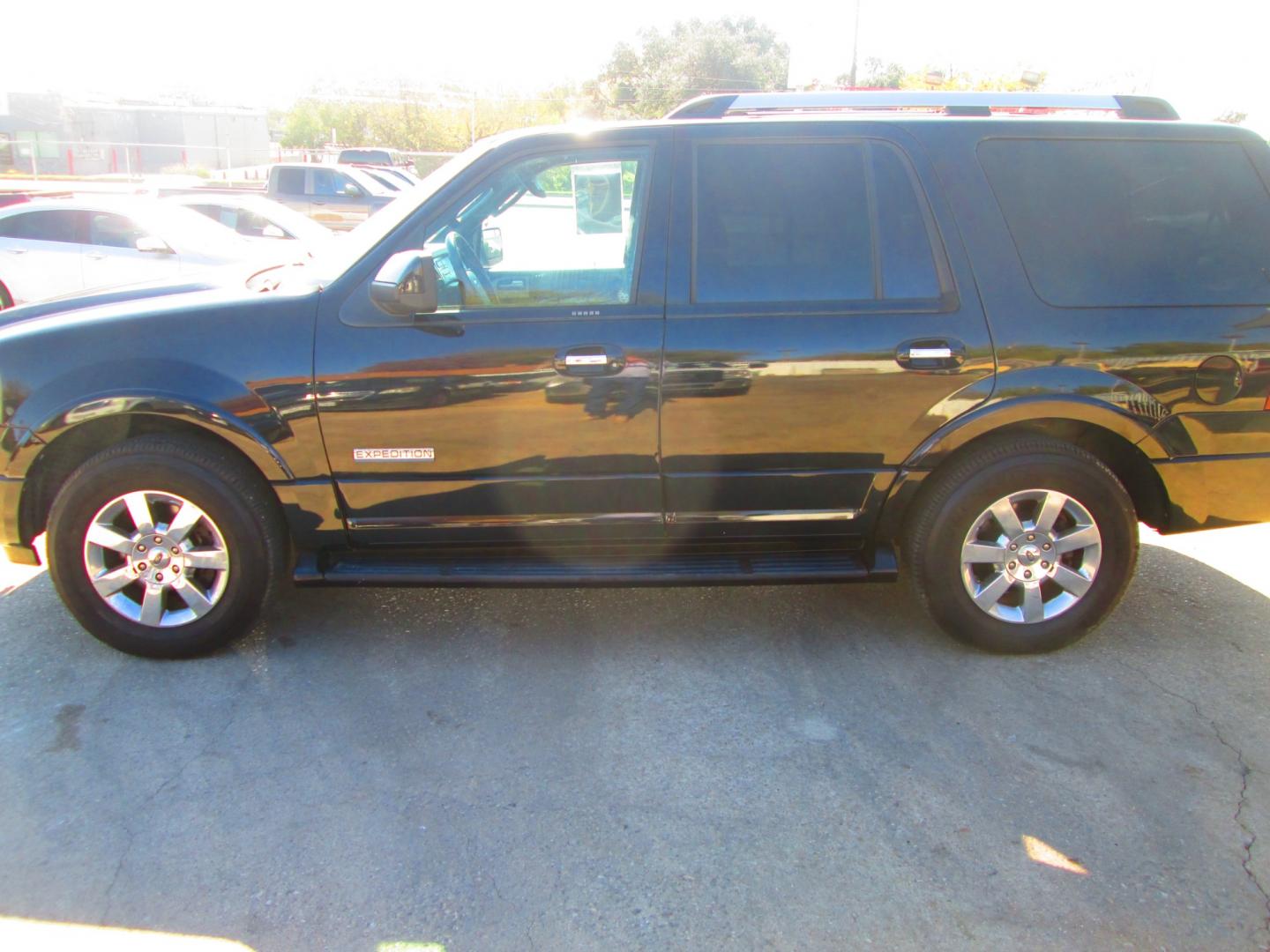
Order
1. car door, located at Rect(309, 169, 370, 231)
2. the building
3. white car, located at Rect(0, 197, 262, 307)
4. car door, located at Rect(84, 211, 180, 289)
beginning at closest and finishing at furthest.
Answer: white car, located at Rect(0, 197, 262, 307) < car door, located at Rect(84, 211, 180, 289) < car door, located at Rect(309, 169, 370, 231) < the building

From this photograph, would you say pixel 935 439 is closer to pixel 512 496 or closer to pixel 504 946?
pixel 512 496

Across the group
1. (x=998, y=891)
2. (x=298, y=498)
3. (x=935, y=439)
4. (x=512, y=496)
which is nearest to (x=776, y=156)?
(x=935, y=439)

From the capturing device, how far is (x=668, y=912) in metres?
2.51

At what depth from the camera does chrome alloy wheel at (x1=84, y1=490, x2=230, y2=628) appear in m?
3.59

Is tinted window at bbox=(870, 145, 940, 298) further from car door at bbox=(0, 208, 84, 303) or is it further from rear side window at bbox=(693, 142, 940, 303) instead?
car door at bbox=(0, 208, 84, 303)

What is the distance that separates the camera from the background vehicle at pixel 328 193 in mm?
19172

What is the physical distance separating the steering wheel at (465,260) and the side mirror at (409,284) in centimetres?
31

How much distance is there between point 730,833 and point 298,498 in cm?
196

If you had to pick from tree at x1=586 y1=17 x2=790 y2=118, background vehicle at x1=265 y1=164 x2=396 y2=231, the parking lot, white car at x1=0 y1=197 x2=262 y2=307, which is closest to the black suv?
the parking lot

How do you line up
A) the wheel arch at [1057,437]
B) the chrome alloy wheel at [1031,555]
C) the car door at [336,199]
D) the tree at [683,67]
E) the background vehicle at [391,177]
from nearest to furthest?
1. the wheel arch at [1057,437]
2. the chrome alloy wheel at [1031,555]
3. the car door at [336,199]
4. the background vehicle at [391,177]
5. the tree at [683,67]

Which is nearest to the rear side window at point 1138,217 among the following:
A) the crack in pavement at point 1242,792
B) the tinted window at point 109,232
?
the crack in pavement at point 1242,792

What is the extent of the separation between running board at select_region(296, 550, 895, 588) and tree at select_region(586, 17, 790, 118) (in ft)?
183

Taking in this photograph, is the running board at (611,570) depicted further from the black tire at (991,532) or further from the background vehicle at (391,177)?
the background vehicle at (391,177)

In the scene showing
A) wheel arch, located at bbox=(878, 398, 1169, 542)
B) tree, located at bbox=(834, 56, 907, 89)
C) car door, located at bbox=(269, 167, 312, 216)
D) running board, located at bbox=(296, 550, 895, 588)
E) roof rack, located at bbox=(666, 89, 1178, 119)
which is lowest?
running board, located at bbox=(296, 550, 895, 588)
